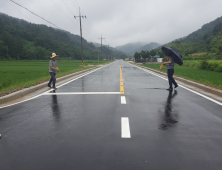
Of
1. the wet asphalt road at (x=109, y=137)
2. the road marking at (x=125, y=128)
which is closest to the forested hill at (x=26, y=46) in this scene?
the wet asphalt road at (x=109, y=137)


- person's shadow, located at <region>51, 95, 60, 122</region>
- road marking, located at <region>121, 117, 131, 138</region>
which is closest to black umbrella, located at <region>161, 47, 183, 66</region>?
road marking, located at <region>121, 117, 131, 138</region>

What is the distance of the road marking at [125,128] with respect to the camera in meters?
3.94

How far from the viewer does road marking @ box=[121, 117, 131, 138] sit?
3941 mm

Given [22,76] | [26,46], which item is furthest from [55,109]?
[26,46]

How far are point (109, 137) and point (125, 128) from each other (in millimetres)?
607

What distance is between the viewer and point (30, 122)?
4836mm

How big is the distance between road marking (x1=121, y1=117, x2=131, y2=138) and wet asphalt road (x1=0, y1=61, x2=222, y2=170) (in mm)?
86

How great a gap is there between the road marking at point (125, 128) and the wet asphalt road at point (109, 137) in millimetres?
86

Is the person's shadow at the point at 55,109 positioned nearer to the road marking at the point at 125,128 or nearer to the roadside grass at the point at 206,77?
the road marking at the point at 125,128

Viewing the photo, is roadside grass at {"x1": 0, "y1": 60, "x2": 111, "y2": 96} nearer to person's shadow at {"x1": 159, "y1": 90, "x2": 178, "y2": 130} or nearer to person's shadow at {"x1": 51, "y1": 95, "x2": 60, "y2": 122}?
person's shadow at {"x1": 51, "y1": 95, "x2": 60, "y2": 122}

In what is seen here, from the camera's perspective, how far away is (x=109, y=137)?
12.6 feet

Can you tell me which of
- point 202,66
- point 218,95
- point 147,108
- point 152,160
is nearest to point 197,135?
point 152,160

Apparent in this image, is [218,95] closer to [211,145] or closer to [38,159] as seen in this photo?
[211,145]

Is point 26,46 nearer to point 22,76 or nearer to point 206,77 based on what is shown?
point 22,76
